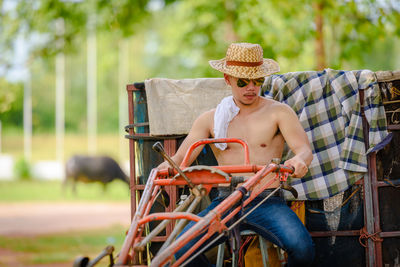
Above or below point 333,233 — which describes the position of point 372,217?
above

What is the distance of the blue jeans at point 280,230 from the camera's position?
12.5 feet

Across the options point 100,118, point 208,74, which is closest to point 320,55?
point 208,74

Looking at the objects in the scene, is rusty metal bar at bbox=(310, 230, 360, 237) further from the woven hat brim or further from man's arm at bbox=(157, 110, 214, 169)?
the woven hat brim

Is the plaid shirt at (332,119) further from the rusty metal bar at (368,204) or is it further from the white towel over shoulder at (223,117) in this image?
the white towel over shoulder at (223,117)

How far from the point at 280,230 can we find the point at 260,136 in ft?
2.44

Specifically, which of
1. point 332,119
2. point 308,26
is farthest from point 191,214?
point 308,26

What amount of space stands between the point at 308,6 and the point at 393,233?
7.13m

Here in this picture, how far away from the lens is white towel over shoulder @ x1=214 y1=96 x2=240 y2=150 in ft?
14.3

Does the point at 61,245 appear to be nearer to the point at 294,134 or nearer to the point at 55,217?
the point at 55,217

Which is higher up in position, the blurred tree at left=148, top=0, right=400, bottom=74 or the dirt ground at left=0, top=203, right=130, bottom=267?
the blurred tree at left=148, top=0, right=400, bottom=74

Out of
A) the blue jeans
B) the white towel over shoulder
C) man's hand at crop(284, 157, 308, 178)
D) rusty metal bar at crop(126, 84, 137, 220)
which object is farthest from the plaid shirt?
rusty metal bar at crop(126, 84, 137, 220)

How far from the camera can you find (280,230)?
3881mm

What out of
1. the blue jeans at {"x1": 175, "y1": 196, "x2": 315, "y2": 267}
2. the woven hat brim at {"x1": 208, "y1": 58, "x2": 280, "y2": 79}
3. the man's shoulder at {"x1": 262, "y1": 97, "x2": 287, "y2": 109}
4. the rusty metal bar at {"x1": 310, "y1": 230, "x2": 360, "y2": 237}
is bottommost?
the rusty metal bar at {"x1": 310, "y1": 230, "x2": 360, "y2": 237}

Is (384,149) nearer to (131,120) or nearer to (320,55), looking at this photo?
(131,120)
